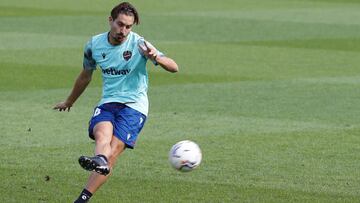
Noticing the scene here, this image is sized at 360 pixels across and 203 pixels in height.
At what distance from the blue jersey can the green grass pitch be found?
1.05 m

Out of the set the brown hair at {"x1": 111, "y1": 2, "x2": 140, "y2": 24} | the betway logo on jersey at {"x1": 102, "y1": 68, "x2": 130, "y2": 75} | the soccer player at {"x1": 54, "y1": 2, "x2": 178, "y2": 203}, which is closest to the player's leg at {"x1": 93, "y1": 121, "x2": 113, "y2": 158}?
the soccer player at {"x1": 54, "y1": 2, "x2": 178, "y2": 203}

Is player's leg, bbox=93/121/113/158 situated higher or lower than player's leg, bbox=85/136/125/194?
higher

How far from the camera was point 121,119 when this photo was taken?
1075cm

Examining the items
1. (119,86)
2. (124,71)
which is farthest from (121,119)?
(124,71)

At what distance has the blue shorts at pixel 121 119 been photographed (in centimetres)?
1070

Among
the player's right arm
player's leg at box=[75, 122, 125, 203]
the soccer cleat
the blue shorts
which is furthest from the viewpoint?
the player's right arm

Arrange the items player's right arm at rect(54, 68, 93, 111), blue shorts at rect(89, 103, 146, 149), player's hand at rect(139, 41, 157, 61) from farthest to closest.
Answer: player's right arm at rect(54, 68, 93, 111) → blue shorts at rect(89, 103, 146, 149) → player's hand at rect(139, 41, 157, 61)

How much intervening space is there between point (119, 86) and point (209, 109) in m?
6.42

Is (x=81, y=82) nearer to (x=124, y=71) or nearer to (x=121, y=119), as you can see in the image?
(x=124, y=71)

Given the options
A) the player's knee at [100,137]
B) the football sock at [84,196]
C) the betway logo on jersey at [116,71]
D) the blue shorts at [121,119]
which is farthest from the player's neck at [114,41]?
the football sock at [84,196]

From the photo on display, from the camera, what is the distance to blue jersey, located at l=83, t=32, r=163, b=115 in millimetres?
10805

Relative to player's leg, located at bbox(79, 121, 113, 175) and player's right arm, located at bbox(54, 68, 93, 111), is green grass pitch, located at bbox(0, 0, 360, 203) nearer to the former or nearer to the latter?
player's leg, located at bbox(79, 121, 113, 175)

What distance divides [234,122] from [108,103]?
5.41 metres

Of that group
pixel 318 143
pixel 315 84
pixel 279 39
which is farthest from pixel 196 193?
pixel 279 39
